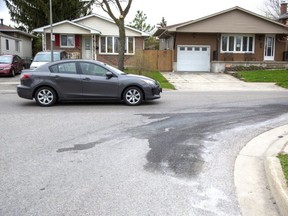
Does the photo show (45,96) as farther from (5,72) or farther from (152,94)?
(5,72)

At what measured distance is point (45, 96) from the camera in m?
12.5

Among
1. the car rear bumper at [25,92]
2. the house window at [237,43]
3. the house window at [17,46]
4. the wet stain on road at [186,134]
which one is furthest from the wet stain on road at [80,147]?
the house window at [17,46]

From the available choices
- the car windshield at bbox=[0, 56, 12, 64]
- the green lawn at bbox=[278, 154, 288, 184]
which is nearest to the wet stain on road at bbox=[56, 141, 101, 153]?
the green lawn at bbox=[278, 154, 288, 184]

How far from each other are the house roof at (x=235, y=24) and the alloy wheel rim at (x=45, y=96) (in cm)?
2119

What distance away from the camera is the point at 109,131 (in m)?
8.74

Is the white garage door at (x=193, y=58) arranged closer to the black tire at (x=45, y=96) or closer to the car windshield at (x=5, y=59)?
the car windshield at (x=5, y=59)

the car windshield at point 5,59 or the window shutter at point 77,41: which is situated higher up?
the window shutter at point 77,41

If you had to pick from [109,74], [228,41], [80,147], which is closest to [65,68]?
[109,74]

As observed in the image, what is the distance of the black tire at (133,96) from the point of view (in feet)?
41.3

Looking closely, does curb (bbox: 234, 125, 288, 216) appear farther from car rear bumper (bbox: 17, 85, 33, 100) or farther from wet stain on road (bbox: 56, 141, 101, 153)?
car rear bumper (bbox: 17, 85, 33, 100)

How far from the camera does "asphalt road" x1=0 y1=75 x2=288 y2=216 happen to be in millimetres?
4668

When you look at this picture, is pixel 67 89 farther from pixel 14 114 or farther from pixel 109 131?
pixel 109 131

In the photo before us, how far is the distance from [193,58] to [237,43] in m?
4.11

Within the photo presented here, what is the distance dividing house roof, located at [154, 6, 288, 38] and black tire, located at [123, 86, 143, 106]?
20.6m
